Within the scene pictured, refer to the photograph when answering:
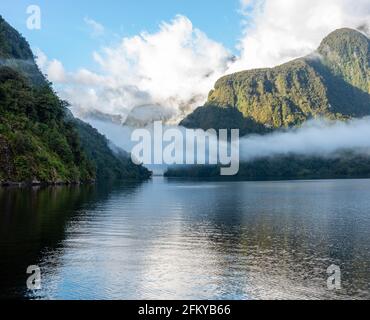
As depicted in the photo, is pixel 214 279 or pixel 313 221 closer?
pixel 214 279

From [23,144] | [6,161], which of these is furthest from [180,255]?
[23,144]

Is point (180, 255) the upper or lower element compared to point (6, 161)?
lower

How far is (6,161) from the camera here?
159625 mm

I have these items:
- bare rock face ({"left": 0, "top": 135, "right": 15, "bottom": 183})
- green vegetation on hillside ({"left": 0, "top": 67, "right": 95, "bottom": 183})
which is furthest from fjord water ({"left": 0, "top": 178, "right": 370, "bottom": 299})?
green vegetation on hillside ({"left": 0, "top": 67, "right": 95, "bottom": 183})

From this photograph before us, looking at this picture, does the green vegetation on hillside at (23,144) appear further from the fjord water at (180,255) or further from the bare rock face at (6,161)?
the fjord water at (180,255)

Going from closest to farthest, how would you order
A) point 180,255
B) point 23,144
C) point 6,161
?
point 180,255
point 6,161
point 23,144

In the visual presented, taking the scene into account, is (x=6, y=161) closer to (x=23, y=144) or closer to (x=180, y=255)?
(x=23, y=144)

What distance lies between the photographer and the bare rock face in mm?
158500

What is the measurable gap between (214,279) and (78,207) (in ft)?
190

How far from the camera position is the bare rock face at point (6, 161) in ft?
520

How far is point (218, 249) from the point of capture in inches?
1829

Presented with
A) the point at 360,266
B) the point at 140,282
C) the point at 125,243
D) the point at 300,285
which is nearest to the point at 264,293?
the point at 300,285
